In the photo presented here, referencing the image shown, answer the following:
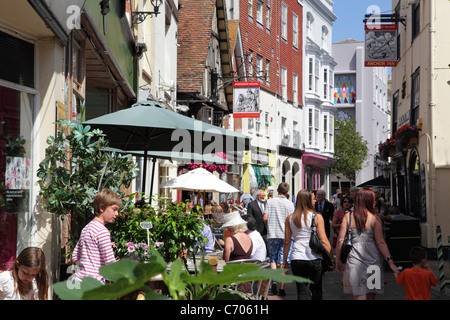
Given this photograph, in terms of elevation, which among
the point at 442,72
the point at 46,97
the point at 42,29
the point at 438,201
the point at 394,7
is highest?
the point at 394,7

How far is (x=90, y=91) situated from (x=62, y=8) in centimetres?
660

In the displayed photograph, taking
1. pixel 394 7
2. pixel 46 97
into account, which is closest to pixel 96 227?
pixel 46 97

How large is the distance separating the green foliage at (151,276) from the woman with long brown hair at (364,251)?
18.8 ft

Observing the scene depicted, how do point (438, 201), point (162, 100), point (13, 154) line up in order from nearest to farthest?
1. point (13, 154)
2. point (438, 201)
3. point (162, 100)

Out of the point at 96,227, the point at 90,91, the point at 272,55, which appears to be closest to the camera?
the point at 96,227

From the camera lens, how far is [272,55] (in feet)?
131

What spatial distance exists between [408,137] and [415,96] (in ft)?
5.94

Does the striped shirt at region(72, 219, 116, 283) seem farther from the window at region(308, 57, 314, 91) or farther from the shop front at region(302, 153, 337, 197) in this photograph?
the window at region(308, 57, 314, 91)

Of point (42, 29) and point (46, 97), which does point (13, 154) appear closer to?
point (46, 97)

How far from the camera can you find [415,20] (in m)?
20.7

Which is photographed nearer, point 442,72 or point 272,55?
point 442,72

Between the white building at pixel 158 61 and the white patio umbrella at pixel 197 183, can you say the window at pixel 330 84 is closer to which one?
the white building at pixel 158 61

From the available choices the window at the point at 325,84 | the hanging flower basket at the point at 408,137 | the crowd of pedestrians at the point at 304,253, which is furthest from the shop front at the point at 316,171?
the crowd of pedestrians at the point at 304,253

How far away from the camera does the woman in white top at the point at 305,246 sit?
7.52 metres
